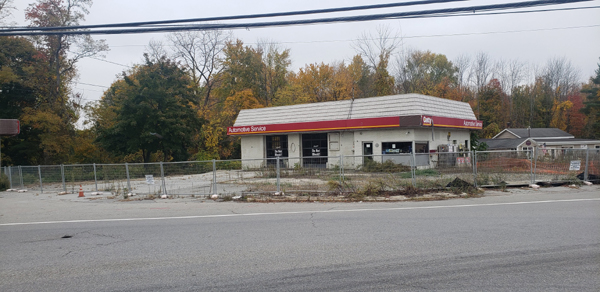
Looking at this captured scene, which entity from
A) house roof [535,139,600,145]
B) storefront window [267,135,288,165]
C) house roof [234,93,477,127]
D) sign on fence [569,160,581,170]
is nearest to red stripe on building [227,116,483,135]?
house roof [234,93,477,127]

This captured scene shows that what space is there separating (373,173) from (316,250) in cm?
879

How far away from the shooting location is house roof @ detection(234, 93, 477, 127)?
25.4 metres

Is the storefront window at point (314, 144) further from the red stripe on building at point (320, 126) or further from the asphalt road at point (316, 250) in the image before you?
the asphalt road at point (316, 250)

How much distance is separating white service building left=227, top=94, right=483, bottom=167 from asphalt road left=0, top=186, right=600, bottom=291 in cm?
1359

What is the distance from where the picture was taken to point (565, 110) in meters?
62.2

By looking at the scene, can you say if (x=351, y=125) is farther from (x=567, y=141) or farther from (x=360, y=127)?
(x=567, y=141)

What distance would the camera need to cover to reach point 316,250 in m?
6.63

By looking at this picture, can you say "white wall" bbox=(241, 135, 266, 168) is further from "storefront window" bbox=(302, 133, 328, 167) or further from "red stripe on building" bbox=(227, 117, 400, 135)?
"storefront window" bbox=(302, 133, 328, 167)

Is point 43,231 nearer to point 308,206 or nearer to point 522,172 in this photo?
point 308,206

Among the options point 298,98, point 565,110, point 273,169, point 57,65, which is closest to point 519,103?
point 565,110

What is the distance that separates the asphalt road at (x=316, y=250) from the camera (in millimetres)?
5133

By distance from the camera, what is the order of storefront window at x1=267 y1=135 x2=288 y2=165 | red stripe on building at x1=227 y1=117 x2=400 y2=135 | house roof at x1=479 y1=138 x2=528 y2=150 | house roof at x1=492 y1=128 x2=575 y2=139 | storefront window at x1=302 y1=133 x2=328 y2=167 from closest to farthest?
red stripe on building at x1=227 y1=117 x2=400 y2=135 → storefront window at x1=302 y1=133 x2=328 y2=167 → storefront window at x1=267 y1=135 x2=288 y2=165 → house roof at x1=479 y1=138 x2=528 y2=150 → house roof at x1=492 y1=128 x2=575 y2=139

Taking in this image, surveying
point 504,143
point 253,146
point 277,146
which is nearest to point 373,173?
point 277,146

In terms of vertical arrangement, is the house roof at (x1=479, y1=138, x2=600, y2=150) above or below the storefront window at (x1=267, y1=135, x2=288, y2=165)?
below
